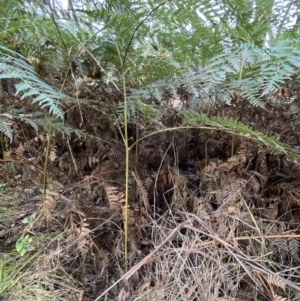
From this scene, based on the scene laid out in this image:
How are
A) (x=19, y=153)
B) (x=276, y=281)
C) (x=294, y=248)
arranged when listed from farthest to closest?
(x=19, y=153) < (x=294, y=248) < (x=276, y=281)

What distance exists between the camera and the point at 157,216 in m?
0.93

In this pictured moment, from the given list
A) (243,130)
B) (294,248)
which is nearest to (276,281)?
(294,248)

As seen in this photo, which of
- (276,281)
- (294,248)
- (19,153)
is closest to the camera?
(276,281)

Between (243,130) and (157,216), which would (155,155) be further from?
(243,130)

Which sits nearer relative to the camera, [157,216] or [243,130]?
[243,130]

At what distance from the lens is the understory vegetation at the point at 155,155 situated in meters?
0.77

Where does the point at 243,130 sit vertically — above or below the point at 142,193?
above

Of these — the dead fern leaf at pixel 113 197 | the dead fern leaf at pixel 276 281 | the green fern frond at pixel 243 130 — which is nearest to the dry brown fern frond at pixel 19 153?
the dead fern leaf at pixel 113 197

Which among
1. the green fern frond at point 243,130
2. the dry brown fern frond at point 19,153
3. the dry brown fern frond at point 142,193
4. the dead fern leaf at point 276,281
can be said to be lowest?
the dead fern leaf at point 276,281

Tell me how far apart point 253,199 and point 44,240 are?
693 millimetres

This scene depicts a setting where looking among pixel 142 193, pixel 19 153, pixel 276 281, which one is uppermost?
pixel 19 153

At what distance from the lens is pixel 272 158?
0.95 meters

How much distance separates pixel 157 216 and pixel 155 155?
8.4 inches

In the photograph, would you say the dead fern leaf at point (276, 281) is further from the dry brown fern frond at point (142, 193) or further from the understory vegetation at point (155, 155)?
the dry brown fern frond at point (142, 193)
